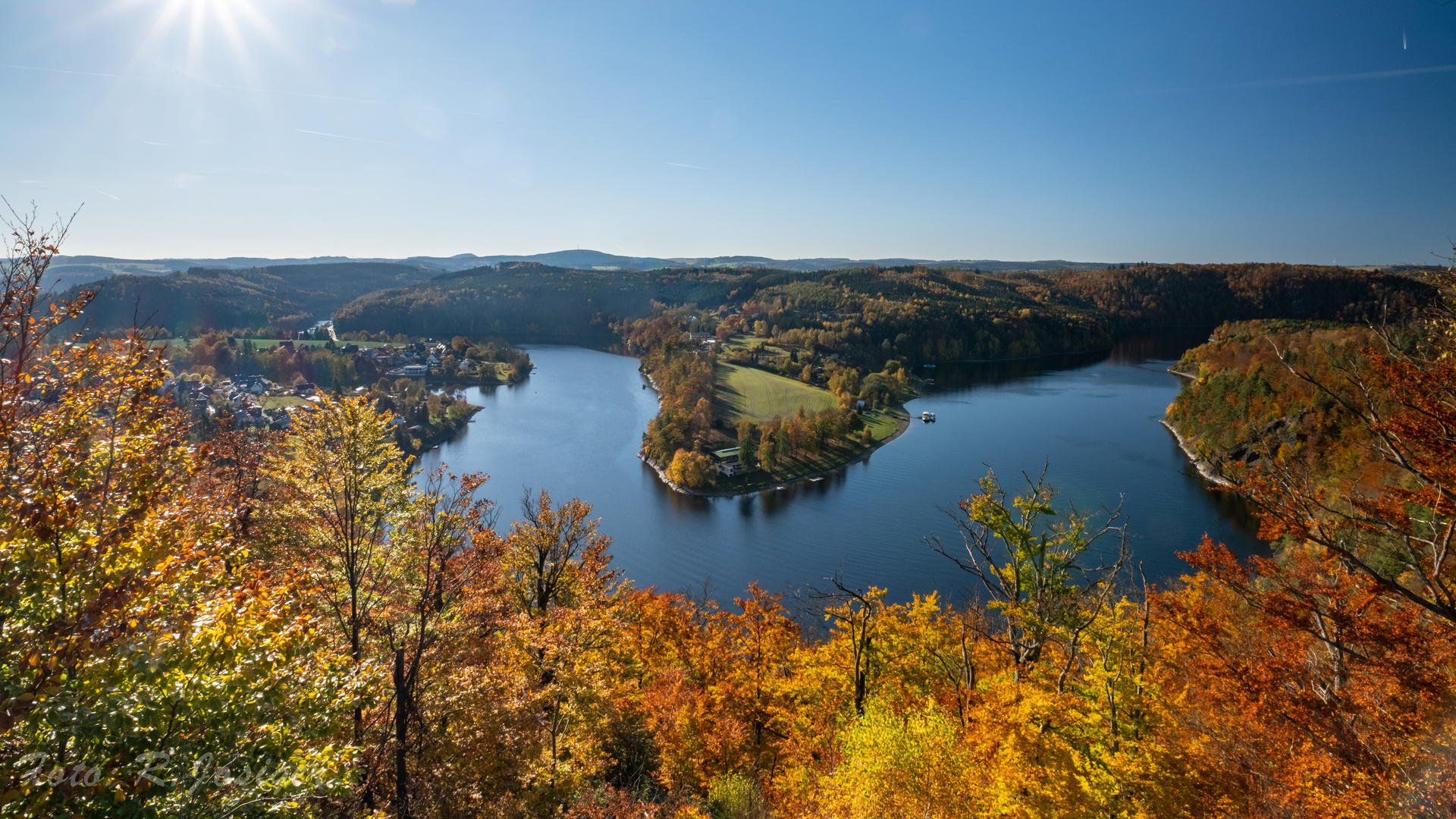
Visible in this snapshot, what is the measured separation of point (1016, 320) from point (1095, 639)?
339 feet

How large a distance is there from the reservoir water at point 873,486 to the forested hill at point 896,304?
92.6ft

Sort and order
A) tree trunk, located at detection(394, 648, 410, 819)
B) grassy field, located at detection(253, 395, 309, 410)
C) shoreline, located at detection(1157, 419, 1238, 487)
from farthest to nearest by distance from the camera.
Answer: grassy field, located at detection(253, 395, 309, 410) < shoreline, located at detection(1157, 419, 1238, 487) < tree trunk, located at detection(394, 648, 410, 819)

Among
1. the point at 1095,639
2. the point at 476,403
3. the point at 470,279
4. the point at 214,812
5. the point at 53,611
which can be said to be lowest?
the point at 476,403

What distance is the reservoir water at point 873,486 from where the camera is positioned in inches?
1123

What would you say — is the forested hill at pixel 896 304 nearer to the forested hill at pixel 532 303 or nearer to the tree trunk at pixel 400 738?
the forested hill at pixel 532 303

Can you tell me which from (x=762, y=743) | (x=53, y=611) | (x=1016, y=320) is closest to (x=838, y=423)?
(x=762, y=743)

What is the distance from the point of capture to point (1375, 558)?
1476 cm

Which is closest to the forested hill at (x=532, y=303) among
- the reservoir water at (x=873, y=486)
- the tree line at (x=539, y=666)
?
the reservoir water at (x=873, y=486)

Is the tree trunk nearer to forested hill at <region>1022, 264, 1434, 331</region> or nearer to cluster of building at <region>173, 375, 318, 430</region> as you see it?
cluster of building at <region>173, 375, 318, 430</region>

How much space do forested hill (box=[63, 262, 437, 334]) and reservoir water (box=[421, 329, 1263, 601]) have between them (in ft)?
103

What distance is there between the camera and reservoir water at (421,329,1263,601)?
2853 cm

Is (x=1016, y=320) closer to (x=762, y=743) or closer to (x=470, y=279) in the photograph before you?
(x=762, y=743)

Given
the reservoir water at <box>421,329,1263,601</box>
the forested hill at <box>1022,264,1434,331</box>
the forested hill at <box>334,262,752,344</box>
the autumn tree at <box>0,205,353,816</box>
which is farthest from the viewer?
the forested hill at <box>334,262,752,344</box>

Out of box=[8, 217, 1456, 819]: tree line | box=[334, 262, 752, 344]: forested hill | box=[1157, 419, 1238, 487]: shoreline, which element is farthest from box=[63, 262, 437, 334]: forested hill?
box=[1157, 419, 1238, 487]: shoreline
